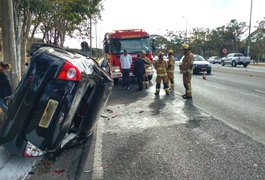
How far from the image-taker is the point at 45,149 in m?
3.70

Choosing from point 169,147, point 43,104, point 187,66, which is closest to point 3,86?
point 43,104

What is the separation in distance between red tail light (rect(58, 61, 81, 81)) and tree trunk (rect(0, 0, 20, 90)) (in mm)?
4838

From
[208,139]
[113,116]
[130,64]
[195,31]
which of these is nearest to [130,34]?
[130,64]

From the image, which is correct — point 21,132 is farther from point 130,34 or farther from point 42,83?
point 130,34

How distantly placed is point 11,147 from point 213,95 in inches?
352

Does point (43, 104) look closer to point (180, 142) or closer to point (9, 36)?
point (180, 142)

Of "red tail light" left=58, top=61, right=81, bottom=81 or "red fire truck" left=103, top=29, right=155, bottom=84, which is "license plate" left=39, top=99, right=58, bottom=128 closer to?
"red tail light" left=58, top=61, right=81, bottom=81

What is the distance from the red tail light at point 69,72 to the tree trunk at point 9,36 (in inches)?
190

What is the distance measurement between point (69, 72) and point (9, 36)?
501cm

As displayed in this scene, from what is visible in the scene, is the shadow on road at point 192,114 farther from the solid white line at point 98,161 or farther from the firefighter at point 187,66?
the solid white line at point 98,161

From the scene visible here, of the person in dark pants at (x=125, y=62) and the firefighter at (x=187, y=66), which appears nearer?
the firefighter at (x=187, y=66)

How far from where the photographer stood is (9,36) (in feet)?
25.9

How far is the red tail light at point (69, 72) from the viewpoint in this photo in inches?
144

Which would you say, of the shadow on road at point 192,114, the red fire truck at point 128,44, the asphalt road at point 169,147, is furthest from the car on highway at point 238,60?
the asphalt road at point 169,147
